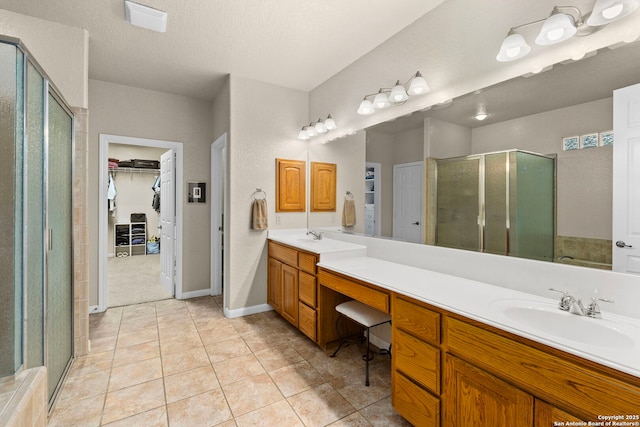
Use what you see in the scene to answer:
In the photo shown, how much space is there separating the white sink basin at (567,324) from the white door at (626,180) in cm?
30

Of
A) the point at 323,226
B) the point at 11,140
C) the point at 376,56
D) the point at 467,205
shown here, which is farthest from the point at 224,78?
the point at 467,205

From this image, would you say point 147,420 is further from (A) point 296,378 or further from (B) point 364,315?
(B) point 364,315

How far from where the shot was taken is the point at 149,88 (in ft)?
11.9

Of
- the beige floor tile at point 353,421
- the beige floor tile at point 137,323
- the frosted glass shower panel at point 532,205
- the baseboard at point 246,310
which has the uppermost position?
the frosted glass shower panel at point 532,205

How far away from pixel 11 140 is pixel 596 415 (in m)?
2.46

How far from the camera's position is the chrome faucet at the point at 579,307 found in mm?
1207

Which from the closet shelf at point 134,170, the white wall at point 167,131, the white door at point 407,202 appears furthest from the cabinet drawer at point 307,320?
the closet shelf at point 134,170

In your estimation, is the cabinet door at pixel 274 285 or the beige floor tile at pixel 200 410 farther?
the cabinet door at pixel 274 285

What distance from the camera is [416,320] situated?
4.86 ft

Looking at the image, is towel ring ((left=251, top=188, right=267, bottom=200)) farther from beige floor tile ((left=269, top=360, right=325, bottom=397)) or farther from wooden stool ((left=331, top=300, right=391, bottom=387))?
beige floor tile ((left=269, top=360, right=325, bottom=397))

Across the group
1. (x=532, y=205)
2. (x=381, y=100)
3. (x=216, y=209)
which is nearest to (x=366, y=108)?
(x=381, y=100)

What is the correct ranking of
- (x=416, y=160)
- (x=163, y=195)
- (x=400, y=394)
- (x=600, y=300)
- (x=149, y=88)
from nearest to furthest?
(x=600, y=300), (x=400, y=394), (x=416, y=160), (x=149, y=88), (x=163, y=195)

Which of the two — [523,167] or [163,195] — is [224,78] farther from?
[523,167]

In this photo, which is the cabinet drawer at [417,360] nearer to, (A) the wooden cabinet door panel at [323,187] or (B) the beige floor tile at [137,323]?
(A) the wooden cabinet door panel at [323,187]
